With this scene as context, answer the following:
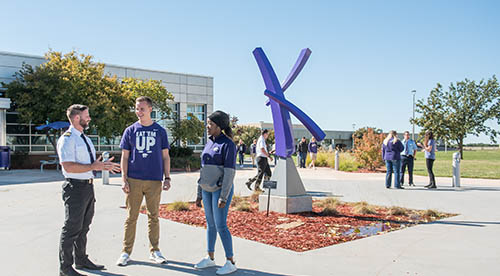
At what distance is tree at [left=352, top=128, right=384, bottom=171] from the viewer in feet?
70.6

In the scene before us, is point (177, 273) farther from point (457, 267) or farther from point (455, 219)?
point (455, 219)

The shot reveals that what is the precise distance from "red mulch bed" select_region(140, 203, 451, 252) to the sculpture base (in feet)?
0.46

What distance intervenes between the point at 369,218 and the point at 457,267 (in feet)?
10.3

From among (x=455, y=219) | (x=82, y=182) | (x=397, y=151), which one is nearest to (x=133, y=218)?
(x=82, y=182)

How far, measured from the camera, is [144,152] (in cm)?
493

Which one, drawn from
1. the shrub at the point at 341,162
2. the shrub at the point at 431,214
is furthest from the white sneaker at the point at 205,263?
the shrub at the point at 341,162

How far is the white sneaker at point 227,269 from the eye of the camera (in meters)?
4.55

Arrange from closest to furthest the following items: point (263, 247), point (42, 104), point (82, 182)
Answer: point (82, 182)
point (263, 247)
point (42, 104)

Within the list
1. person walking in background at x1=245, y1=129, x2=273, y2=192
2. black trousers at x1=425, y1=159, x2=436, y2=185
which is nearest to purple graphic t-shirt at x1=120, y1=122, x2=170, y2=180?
person walking in background at x1=245, y1=129, x2=273, y2=192

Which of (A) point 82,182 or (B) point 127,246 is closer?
(A) point 82,182

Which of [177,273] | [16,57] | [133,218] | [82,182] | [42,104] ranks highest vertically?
[16,57]

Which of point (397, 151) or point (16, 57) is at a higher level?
point (16, 57)

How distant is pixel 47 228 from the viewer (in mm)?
6848

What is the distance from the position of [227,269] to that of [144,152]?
161cm
